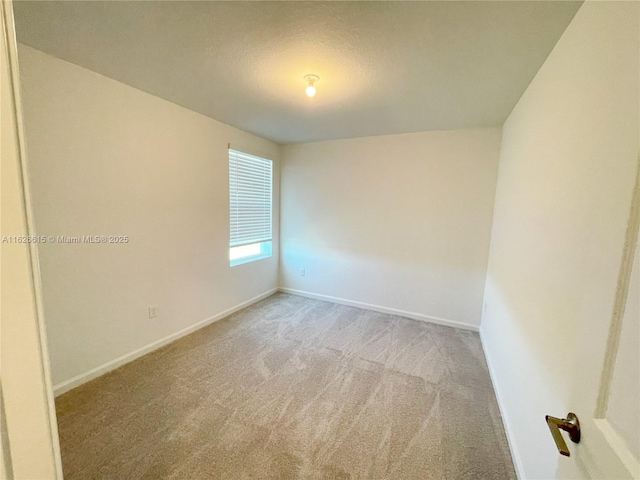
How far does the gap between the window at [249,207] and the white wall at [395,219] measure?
0.33 meters

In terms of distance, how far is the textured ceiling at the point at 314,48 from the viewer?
1275 mm

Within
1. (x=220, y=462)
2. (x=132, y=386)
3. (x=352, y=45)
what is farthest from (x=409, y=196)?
(x=132, y=386)

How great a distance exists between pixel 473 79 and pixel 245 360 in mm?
2954

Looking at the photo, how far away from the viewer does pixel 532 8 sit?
3.93ft

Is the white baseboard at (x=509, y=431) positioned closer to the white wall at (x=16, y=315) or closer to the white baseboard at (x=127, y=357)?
the white wall at (x=16, y=315)

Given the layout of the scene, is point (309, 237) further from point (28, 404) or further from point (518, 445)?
point (28, 404)

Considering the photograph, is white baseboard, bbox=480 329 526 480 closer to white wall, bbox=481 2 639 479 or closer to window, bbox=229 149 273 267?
white wall, bbox=481 2 639 479

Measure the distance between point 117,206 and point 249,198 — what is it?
165 cm

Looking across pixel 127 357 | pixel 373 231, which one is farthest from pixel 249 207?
pixel 127 357

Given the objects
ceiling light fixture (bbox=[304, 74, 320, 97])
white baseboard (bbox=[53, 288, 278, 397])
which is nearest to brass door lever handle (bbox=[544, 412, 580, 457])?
ceiling light fixture (bbox=[304, 74, 320, 97])

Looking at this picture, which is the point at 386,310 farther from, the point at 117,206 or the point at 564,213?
the point at 117,206

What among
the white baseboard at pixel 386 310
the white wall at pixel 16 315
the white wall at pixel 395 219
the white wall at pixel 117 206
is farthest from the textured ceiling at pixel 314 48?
the white baseboard at pixel 386 310

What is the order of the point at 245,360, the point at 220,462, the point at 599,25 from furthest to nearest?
the point at 245,360 → the point at 220,462 → the point at 599,25

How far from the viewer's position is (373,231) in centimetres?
360
